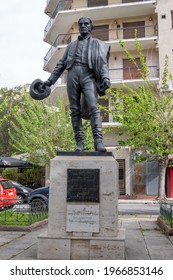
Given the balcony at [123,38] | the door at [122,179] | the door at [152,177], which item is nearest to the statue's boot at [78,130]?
the door at [152,177]

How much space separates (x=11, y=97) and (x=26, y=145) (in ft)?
49.3

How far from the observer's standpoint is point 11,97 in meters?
38.5

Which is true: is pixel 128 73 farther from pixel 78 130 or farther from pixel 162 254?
pixel 162 254

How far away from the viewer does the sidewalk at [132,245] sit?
573cm

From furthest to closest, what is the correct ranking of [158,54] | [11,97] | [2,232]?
[11,97] → [158,54] → [2,232]

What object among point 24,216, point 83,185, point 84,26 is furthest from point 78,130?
point 24,216

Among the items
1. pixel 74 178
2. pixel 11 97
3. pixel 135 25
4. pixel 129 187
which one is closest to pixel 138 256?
pixel 74 178

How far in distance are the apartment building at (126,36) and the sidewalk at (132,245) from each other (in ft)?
53.7

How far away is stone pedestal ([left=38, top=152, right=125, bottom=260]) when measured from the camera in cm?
540

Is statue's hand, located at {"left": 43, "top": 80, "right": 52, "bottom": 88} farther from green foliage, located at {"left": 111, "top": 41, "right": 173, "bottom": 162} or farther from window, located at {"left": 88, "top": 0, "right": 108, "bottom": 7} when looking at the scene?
window, located at {"left": 88, "top": 0, "right": 108, "bottom": 7}

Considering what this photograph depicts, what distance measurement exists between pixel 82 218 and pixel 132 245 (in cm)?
172

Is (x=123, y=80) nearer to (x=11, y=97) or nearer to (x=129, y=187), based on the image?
(x=129, y=187)

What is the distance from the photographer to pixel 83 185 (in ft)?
18.8

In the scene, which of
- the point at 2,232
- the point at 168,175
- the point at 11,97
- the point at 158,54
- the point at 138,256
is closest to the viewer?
the point at 138,256
